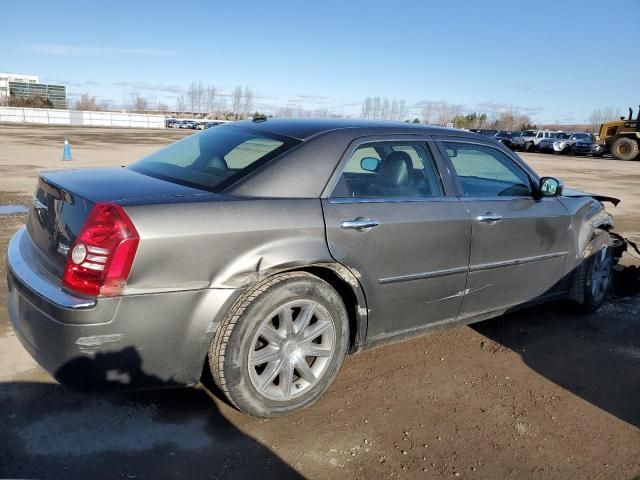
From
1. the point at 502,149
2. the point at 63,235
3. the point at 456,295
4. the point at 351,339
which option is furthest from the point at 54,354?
the point at 502,149

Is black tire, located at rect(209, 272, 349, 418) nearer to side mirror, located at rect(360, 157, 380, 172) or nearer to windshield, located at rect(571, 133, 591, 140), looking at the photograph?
side mirror, located at rect(360, 157, 380, 172)

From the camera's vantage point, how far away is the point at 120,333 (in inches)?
97.1

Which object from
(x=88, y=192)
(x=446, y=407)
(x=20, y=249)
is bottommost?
(x=446, y=407)

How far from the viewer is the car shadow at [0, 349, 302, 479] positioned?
8.16ft

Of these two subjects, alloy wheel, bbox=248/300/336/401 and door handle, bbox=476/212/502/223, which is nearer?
alloy wheel, bbox=248/300/336/401

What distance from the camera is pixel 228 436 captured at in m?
2.79

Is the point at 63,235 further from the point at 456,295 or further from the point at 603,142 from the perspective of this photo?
the point at 603,142

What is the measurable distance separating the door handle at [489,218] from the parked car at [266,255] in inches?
0.6

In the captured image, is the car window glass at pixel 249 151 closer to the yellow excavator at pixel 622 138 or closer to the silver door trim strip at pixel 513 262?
the silver door trim strip at pixel 513 262

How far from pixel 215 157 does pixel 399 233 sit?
4.00ft

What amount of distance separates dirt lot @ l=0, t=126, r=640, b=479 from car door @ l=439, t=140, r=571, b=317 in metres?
0.49

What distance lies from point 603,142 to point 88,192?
121 feet

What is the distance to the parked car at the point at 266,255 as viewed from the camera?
2498 millimetres

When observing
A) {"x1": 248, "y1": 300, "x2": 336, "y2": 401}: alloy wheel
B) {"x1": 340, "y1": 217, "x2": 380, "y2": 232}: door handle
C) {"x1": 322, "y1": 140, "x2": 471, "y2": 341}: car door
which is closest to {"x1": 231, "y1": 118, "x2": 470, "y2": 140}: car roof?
{"x1": 322, "y1": 140, "x2": 471, "y2": 341}: car door
